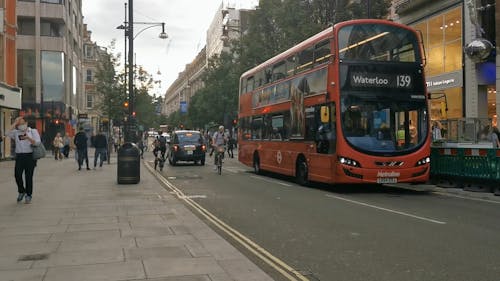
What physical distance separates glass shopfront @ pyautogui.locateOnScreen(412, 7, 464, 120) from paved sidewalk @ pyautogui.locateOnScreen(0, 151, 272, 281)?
18621mm

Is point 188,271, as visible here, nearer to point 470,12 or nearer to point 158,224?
point 158,224

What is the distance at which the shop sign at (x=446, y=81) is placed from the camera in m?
25.9

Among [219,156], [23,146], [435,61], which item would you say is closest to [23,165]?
[23,146]

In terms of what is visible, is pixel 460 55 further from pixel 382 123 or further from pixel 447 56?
pixel 382 123

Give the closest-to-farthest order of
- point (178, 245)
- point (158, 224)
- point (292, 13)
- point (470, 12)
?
point (178, 245)
point (158, 224)
point (470, 12)
point (292, 13)

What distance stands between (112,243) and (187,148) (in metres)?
19.2

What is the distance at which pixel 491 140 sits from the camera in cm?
1803

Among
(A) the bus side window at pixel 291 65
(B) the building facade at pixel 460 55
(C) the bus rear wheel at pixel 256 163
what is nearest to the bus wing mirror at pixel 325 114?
(A) the bus side window at pixel 291 65

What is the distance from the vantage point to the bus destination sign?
44.4ft

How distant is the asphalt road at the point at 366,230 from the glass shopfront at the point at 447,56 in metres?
13.7

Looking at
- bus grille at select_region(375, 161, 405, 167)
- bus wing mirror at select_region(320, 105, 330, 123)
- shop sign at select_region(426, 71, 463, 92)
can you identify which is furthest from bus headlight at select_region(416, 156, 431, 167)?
shop sign at select_region(426, 71, 463, 92)

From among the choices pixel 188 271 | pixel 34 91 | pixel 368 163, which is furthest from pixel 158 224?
pixel 34 91

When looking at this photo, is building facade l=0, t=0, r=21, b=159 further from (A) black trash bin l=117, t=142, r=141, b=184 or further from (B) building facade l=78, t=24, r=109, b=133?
(B) building facade l=78, t=24, r=109, b=133

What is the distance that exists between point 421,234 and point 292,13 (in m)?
25.0
